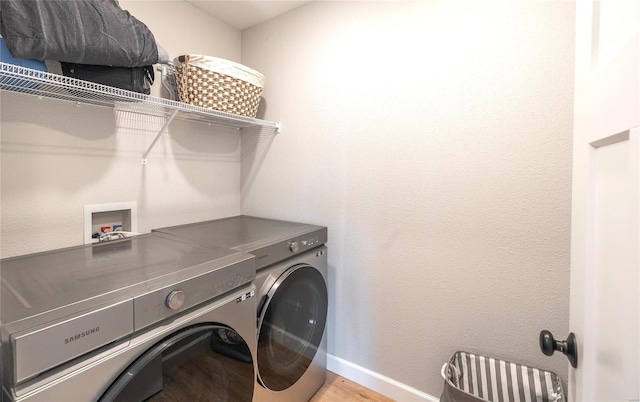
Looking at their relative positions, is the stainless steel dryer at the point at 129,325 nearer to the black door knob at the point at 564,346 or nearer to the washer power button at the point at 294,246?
the washer power button at the point at 294,246

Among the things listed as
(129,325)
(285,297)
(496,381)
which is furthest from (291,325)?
(496,381)

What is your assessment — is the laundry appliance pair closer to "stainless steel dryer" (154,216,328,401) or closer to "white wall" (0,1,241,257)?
→ "stainless steel dryer" (154,216,328,401)

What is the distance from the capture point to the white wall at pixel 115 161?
43.9 inches

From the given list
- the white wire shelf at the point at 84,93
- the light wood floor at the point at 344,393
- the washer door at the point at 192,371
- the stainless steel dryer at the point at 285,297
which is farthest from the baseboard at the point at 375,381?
the white wire shelf at the point at 84,93

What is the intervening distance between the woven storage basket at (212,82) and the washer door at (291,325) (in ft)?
3.06

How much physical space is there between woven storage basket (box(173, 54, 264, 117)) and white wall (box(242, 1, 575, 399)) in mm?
406

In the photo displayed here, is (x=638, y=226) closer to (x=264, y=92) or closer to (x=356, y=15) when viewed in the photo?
(x=356, y=15)

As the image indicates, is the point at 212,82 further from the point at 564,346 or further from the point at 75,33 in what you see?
the point at 564,346

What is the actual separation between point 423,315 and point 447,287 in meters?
0.20

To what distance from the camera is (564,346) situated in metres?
0.67

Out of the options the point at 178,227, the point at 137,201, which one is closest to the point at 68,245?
the point at 137,201

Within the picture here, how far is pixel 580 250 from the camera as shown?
660 millimetres

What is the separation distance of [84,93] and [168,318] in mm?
953

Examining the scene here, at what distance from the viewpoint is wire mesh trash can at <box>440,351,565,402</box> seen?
113cm
